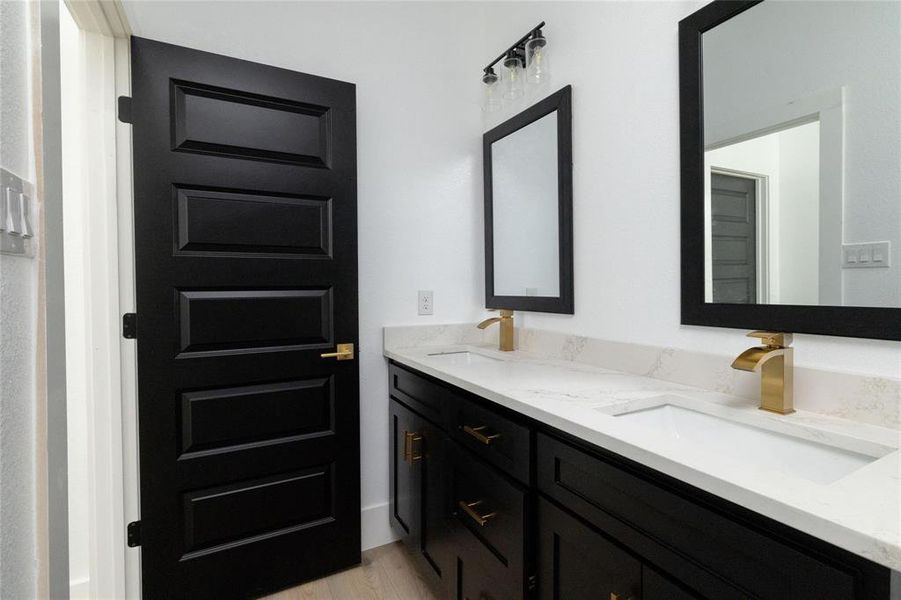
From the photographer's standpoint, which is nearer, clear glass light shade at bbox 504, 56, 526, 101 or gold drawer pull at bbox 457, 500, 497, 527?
gold drawer pull at bbox 457, 500, 497, 527

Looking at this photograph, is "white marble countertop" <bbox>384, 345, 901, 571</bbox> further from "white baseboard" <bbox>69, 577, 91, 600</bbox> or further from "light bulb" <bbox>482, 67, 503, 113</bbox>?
"white baseboard" <bbox>69, 577, 91, 600</bbox>

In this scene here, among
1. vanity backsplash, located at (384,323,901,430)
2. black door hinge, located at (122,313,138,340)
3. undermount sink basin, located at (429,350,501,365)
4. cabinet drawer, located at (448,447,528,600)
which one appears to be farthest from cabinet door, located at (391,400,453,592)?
black door hinge, located at (122,313,138,340)

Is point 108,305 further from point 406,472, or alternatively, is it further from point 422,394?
point 406,472

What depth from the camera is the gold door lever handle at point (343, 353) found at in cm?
175

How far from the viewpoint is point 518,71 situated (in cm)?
187

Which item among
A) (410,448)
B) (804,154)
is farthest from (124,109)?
(804,154)

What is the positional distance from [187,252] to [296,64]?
36.4 inches

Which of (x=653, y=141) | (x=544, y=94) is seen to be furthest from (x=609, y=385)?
(x=544, y=94)

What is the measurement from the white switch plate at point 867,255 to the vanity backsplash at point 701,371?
23 cm

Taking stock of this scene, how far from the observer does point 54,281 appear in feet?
2.91

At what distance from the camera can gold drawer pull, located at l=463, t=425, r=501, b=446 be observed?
1.17m

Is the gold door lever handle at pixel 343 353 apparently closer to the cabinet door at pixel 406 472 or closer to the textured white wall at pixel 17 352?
the cabinet door at pixel 406 472

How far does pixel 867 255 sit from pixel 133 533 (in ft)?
7.49

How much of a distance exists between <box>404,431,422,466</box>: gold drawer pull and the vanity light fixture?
59.7 inches
